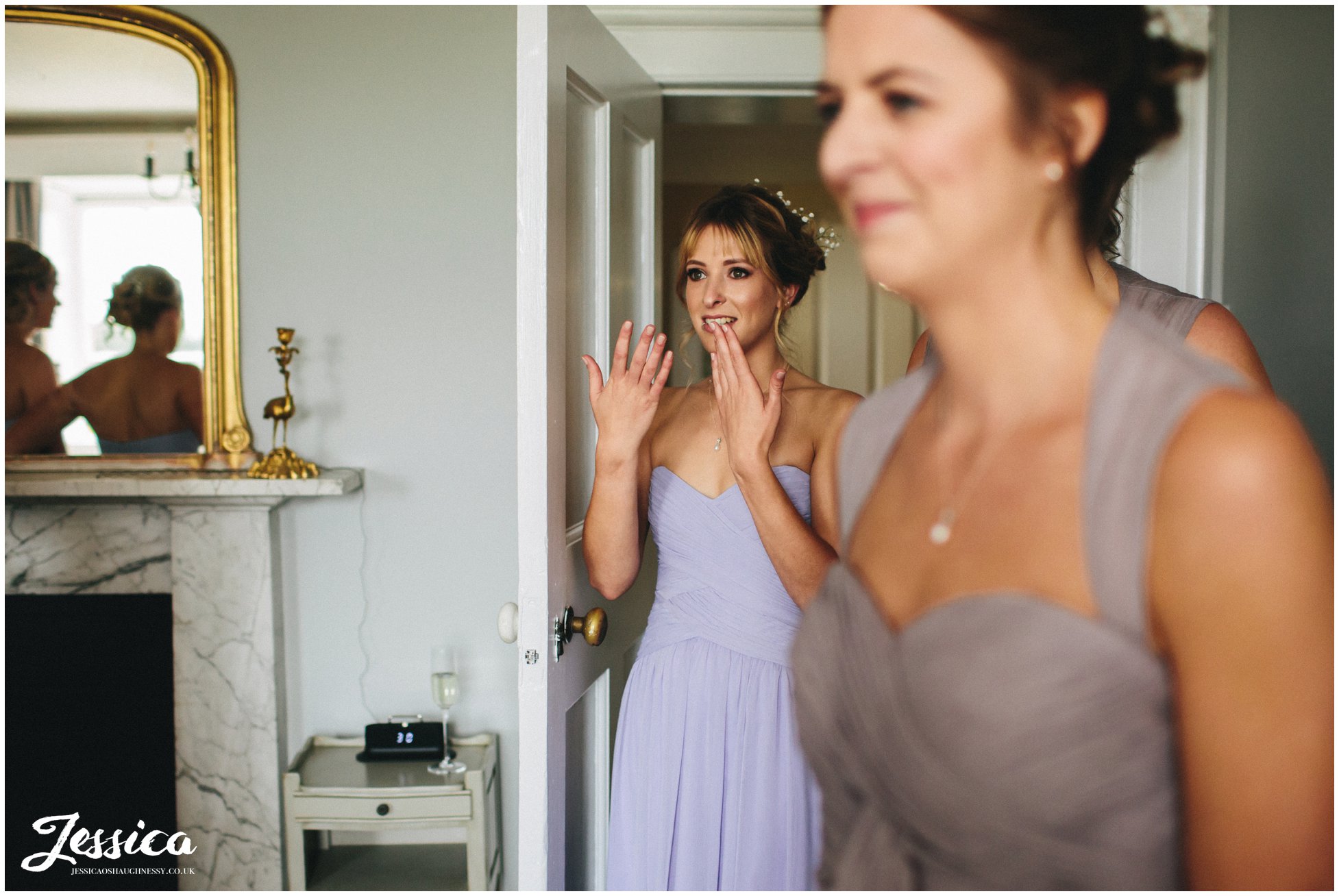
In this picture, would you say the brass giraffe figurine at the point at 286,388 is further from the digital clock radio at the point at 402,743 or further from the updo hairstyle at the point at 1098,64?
the updo hairstyle at the point at 1098,64

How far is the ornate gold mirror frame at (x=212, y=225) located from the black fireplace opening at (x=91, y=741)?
14.2 inches

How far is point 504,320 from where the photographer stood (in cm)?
226

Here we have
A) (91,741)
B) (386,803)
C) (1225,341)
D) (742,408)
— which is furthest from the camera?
(91,741)

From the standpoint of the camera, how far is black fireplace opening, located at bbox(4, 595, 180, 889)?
226 centimetres

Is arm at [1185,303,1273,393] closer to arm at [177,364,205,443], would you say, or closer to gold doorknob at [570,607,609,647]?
gold doorknob at [570,607,609,647]

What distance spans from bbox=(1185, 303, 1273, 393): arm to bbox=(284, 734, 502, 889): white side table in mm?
1655

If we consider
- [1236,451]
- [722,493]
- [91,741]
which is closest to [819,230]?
[722,493]

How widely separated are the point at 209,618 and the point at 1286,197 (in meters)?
2.23

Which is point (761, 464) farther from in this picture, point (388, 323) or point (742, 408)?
point (388, 323)

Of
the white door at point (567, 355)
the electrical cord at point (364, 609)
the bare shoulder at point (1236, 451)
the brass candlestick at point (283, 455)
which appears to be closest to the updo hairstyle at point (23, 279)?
the brass candlestick at point (283, 455)

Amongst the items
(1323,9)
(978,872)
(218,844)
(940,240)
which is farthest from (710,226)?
(218,844)

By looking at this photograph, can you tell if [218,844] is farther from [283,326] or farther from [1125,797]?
[1125,797]

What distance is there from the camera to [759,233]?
4.85 feet

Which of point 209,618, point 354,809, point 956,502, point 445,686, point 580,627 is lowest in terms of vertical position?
point 354,809
